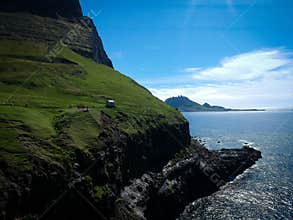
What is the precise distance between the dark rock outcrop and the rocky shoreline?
133362 mm

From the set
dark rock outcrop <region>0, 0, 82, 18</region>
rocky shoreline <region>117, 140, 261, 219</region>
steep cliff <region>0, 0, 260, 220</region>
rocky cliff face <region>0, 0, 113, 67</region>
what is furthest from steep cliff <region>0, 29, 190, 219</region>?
dark rock outcrop <region>0, 0, 82, 18</region>

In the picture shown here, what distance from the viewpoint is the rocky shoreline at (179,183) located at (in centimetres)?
5841

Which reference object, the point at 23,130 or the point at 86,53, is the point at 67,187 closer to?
the point at 23,130

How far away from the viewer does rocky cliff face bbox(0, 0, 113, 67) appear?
139688 millimetres

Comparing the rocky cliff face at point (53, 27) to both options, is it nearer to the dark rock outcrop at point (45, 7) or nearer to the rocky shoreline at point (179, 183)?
the dark rock outcrop at point (45, 7)

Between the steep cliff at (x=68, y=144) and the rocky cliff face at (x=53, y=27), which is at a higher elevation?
the rocky cliff face at (x=53, y=27)

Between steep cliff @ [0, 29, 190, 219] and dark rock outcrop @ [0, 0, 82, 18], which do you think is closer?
steep cliff @ [0, 29, 190, 219]

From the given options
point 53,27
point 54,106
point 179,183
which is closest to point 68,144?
point 54,106

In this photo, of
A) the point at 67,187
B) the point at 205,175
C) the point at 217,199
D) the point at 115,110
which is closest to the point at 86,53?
the point at 115,110

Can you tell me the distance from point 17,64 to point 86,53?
59505 mm

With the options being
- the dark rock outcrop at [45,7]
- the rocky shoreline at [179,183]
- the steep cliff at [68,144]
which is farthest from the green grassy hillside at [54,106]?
the dark rock outcrop at [45,7]

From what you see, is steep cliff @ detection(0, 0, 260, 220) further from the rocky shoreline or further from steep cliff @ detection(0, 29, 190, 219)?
the rocky shoreline

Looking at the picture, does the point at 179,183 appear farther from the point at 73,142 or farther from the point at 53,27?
the point at 53,27

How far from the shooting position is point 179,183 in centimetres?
7200
